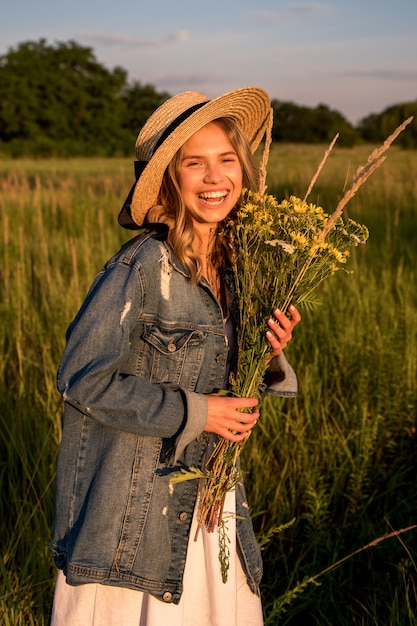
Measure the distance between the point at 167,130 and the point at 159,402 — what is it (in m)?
0.65

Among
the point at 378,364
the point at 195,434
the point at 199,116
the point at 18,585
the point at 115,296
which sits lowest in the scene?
the point at 18,585

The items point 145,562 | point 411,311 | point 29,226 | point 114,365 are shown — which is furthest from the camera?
point 29,226

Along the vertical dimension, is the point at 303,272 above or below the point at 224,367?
above

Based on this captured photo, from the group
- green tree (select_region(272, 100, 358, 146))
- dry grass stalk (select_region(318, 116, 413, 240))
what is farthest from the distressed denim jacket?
green tree (select_region(272, 100, 358, 146))

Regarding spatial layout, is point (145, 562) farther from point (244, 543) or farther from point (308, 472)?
point (308, 472)

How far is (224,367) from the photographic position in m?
1.56

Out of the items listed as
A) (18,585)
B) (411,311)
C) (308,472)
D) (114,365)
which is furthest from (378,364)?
(114,365)

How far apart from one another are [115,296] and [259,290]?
0.33m

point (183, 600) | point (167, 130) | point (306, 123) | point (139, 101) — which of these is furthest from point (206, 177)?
point (306, 123)

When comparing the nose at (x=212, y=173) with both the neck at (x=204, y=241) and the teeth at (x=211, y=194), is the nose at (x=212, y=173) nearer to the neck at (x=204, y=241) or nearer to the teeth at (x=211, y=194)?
the teeth at (x=211, y=194)

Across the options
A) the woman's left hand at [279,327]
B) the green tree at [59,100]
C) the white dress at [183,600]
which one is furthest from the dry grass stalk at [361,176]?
the green tree at [59,100]

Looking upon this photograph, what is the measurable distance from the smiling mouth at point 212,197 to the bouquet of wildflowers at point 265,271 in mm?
101

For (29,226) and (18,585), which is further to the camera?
(29,226)

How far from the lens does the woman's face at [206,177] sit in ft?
5.25
